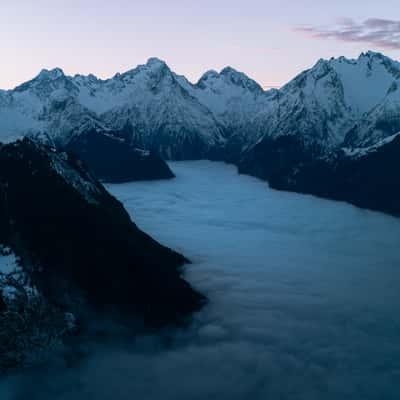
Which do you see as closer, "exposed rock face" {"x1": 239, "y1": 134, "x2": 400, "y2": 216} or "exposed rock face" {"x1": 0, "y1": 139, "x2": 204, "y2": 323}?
"exposed rock face" {"x1": 0, "y1": 139, "x2": 204, "y2": 323}

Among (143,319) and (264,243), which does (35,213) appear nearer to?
(143,319)

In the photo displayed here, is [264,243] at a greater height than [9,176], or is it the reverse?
Answer: [9,176]

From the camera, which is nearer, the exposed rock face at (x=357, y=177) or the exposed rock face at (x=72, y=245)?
the exposed rock face at (x=72, y=245)

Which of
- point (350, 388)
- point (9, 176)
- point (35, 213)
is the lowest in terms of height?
point (350, 388)

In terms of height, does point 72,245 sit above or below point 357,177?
below

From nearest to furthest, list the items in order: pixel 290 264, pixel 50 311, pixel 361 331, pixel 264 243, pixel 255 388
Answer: pixel 255 388 < pixel 50 311 < pixel 361 331 < pixel 290 264 < pixel 264 243

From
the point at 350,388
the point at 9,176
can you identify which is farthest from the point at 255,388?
the point at 9,176

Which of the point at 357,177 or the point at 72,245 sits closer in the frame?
the point at 72,245

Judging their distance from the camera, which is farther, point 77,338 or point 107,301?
point 107,301
